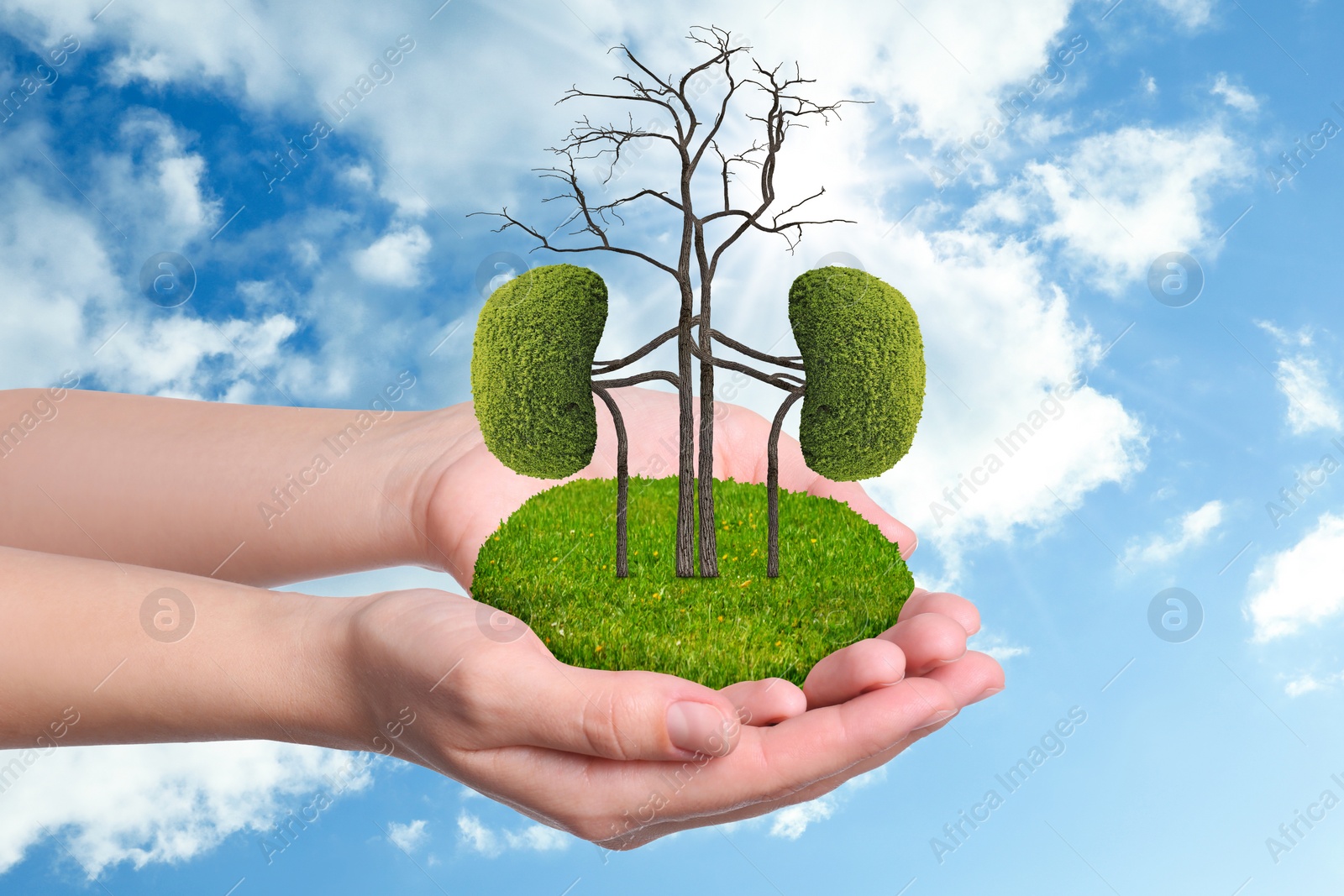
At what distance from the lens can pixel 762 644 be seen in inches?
159

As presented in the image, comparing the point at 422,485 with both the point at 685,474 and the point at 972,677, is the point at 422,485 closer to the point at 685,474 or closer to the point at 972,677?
the point at 685,474

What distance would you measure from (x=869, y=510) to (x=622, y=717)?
3.23 meters

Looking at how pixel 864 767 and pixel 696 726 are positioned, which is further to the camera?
pixel 864 767

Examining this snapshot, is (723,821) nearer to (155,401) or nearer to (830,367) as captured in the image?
(830,367)

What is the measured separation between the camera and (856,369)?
4508mm

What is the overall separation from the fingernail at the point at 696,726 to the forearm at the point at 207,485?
3.67 meters

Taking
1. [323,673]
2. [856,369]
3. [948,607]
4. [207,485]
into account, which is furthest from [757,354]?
[207,485]

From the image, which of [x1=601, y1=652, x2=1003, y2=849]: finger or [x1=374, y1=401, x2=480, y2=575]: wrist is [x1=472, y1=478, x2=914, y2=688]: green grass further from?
[x1=374, y1=401, x2=480, y2=575]: wrist

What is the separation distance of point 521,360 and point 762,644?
191 cm

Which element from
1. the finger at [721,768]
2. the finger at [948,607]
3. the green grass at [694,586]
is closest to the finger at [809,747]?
the finger at [721,768]

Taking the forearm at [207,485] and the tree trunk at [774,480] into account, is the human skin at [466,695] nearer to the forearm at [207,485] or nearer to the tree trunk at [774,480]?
the tree trunk at [774,480]

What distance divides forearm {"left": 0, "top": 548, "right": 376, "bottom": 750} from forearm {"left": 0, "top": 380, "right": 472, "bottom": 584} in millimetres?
2363

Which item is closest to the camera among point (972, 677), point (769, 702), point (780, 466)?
point (769, 702)

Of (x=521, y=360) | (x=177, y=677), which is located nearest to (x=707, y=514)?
(x=521, y=360)
